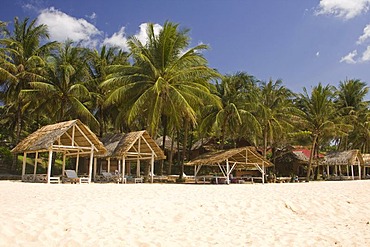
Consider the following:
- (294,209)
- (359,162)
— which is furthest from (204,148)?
(294,209)

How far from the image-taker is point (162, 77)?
2127 centimetres

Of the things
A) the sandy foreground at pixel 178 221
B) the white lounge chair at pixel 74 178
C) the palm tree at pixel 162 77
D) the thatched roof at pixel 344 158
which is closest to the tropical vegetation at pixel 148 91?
the palm tree at pixel 162 77

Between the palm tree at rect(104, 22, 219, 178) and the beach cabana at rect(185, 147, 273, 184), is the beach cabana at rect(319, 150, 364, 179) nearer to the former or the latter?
the beach cabana at rect(185, 147, 273, 184)

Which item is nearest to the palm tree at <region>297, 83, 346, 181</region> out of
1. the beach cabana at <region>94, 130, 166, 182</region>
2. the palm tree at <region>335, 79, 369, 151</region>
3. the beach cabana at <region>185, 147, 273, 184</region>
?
the palm tree at <region>335, 79, 369, 151</region>

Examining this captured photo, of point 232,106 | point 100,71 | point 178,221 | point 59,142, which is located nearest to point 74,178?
point 59,142

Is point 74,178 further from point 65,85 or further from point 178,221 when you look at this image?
point 178,221

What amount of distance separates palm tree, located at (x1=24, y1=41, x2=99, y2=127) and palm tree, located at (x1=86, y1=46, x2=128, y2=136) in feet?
3.93

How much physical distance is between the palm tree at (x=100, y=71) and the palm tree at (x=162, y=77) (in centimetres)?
361

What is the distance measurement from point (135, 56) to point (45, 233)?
17.3 m

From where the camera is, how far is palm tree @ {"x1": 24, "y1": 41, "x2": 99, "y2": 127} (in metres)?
22.2

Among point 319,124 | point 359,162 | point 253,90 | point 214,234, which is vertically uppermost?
point 253,90

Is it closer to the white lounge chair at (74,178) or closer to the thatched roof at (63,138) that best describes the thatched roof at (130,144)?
the thatched roof at (63,138)

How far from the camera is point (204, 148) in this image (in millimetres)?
34094

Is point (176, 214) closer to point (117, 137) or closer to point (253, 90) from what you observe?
point (117, 137)
